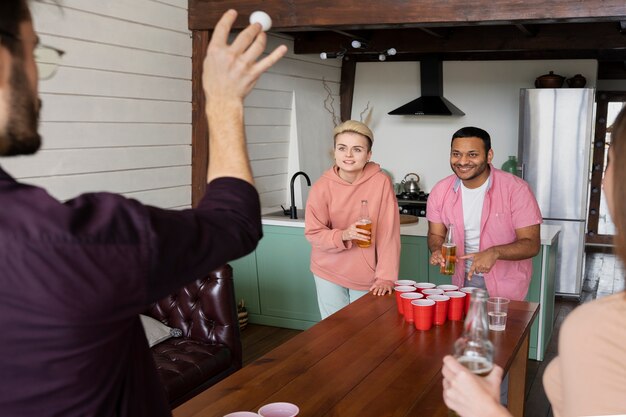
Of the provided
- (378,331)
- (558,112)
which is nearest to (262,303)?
(378,331)

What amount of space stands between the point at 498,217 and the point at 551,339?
2.31 m

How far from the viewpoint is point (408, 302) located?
8.70 feet

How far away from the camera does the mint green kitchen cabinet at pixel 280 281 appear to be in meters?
5.26

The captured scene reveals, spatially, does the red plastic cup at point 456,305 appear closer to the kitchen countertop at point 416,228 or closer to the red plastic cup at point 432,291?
the red plastic cup at point 432,291

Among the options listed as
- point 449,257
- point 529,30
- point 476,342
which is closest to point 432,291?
point 449,257

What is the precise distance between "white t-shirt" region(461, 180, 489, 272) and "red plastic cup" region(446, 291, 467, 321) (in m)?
0.68

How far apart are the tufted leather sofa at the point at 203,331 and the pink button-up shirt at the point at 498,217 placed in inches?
46.0

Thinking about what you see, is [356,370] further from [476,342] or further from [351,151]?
[351,151]

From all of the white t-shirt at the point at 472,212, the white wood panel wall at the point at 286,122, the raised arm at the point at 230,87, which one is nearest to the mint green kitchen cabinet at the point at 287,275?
the white wood panel wall at the point at 286,122

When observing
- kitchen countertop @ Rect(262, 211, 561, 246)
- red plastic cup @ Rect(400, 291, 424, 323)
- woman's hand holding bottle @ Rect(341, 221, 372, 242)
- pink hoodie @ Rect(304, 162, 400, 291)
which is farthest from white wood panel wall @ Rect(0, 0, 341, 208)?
red plastic cup @ Rect(400, 291, 424, 323)

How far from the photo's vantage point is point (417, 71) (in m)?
7.61

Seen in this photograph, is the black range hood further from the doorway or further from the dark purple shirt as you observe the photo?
the dark purple shirt

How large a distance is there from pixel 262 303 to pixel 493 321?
10.2 feet

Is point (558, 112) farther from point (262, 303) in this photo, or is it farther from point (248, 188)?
point (248, 188)
